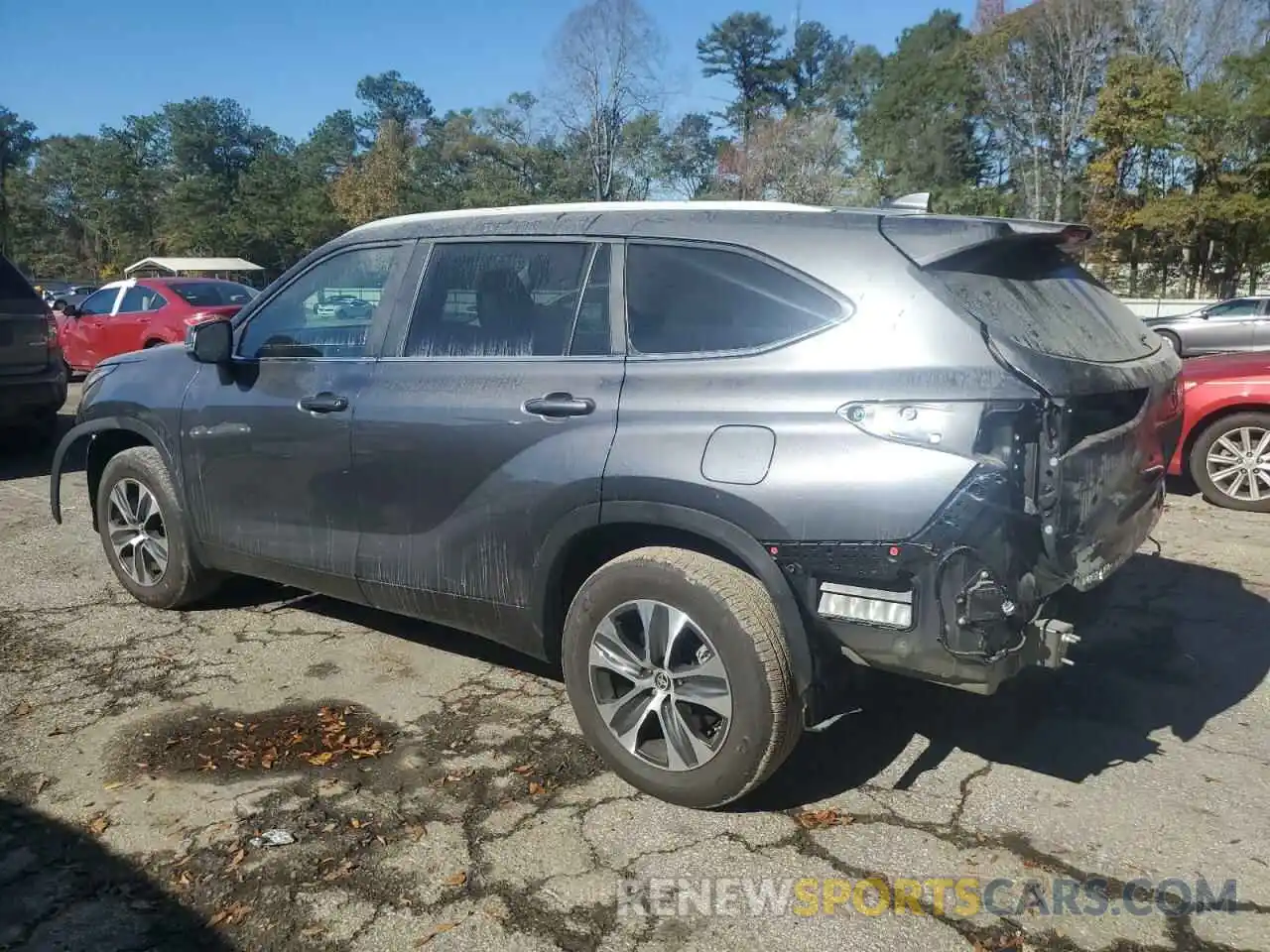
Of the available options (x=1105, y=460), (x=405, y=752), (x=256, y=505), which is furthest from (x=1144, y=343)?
(x=256, y=505)

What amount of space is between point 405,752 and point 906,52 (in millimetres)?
67827

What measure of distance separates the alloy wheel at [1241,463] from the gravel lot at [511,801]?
2520 millimetres

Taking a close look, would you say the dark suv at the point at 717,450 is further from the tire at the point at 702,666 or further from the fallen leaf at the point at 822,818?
the fallen leaf at the point at 822,818

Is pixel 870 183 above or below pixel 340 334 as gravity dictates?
above

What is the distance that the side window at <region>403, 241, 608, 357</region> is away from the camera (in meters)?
3.56

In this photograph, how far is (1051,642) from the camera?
2895 millimetres

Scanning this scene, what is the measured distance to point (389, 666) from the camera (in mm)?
4434

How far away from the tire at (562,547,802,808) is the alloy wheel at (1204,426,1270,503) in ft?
17.7

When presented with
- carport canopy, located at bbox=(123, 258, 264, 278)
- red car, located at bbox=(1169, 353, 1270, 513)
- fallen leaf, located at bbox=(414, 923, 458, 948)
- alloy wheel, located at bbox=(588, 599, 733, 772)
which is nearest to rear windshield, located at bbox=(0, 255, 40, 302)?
alloy wheel, located at bbox=(588, 599, 733, 772)

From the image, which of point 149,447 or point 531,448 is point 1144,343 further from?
point 149,447

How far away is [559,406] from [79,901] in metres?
1.96

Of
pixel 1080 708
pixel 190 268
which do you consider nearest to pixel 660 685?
pixel 1080 708

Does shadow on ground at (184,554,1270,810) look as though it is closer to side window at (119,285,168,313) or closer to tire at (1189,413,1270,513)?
tire at (1189,413,1270,513)

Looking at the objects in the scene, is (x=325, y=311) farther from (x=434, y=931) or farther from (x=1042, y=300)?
(x=1042, y=300)
